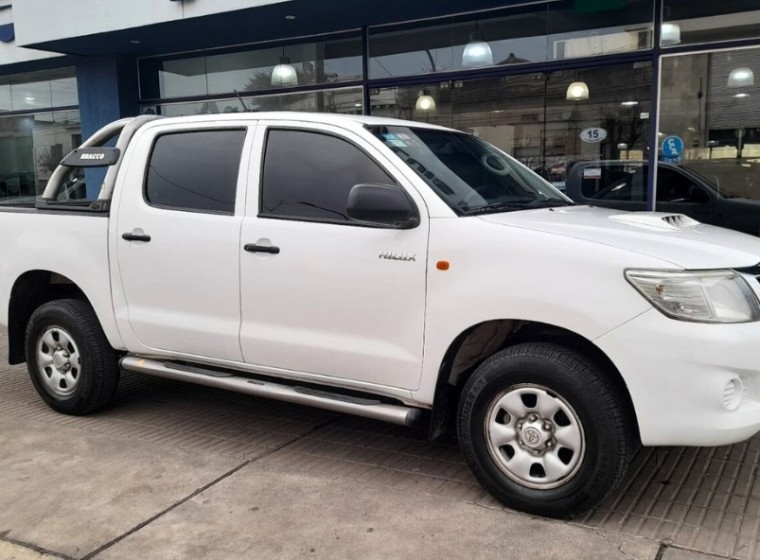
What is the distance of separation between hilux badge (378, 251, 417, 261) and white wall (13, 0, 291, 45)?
6.31m

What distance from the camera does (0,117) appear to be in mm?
15156

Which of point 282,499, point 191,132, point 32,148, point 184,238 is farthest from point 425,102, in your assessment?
point 32,148

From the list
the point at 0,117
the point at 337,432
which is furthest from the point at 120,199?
the point at 0,117

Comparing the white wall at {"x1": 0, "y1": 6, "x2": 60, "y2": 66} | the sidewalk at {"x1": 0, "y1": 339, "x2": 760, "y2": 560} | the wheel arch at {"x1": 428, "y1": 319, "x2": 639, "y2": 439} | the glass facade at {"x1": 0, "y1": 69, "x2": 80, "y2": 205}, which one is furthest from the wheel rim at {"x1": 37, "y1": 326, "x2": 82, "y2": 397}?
the white wall at {"x1": 0, "y1": 6, "x2": 60, "y2": 66}

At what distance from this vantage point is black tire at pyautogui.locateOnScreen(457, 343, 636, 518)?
3.25m

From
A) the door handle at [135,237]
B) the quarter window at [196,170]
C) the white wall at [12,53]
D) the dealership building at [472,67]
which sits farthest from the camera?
the white wall at [12,53]

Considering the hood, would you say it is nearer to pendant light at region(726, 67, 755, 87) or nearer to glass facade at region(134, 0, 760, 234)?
glass facade at region(134, 0, 760, 234)

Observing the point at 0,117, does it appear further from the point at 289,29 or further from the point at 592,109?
the point at 592,109

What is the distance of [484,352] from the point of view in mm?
3857

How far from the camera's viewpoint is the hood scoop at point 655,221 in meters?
3.70

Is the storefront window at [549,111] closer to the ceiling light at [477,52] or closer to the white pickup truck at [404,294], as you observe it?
the ceiling light at [477,52]

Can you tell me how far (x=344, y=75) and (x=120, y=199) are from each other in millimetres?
6747

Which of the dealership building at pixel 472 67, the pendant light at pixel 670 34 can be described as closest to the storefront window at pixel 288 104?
the dealership building at pixel 472 67

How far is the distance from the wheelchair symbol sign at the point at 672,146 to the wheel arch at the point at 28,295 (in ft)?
22.5
